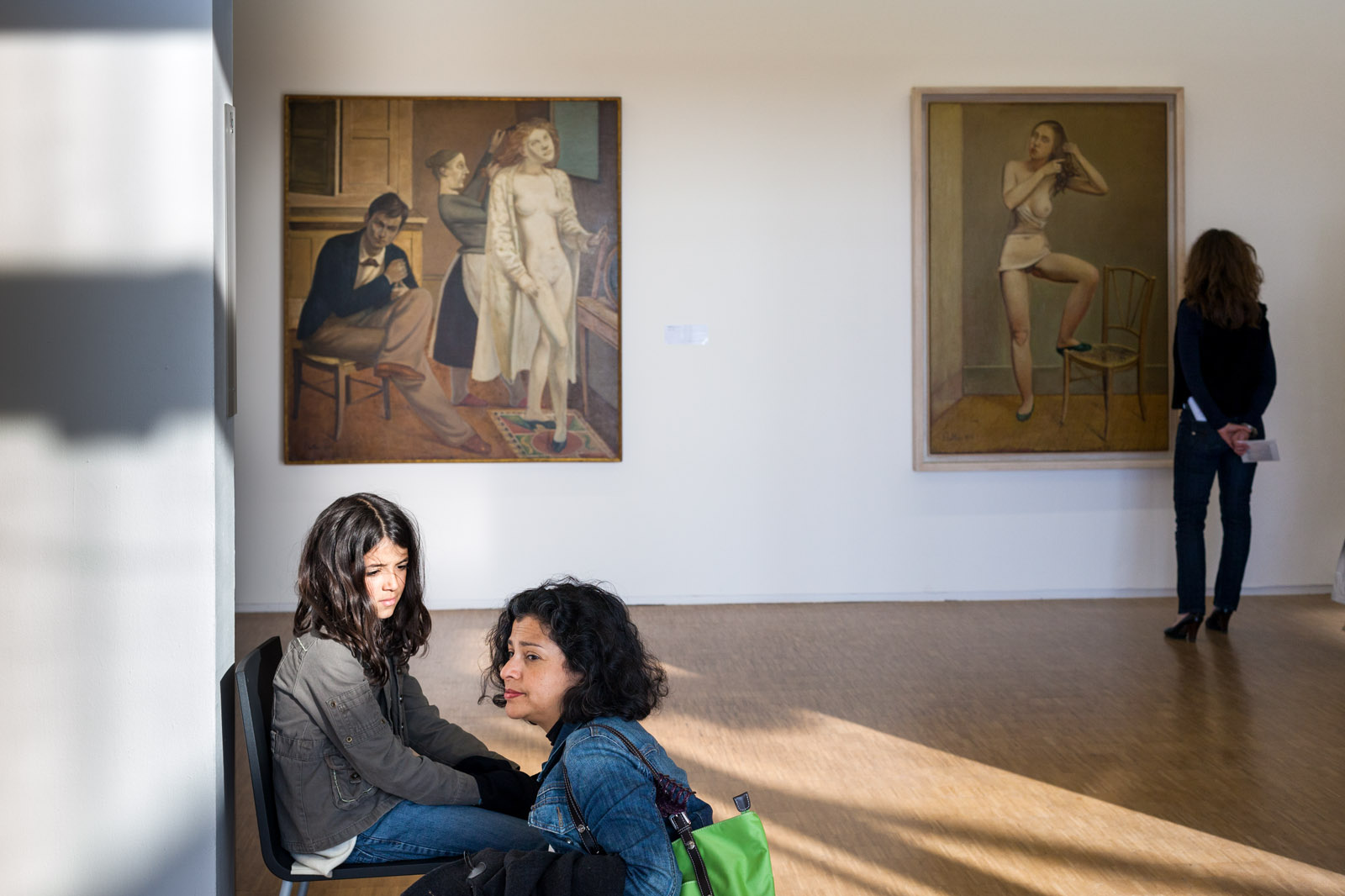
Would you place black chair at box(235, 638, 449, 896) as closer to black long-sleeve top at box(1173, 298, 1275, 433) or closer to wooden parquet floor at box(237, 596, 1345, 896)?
wooden parquet floor at box(237, 596, 1345, 896)

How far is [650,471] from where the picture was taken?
7.40 meters

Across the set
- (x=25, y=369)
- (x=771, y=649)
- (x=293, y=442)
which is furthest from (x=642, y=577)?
(x=25, y=369)

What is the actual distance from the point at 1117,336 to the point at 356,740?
6.48m

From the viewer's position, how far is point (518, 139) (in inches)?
285

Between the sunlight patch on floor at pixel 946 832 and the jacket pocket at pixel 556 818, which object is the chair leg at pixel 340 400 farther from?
the jacket pocket at pixel 556 818

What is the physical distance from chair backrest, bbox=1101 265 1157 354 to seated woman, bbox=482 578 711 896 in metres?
6.07

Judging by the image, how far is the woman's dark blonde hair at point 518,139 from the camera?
23.7 feet

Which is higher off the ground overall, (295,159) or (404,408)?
(295,159)

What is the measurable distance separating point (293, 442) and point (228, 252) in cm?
506

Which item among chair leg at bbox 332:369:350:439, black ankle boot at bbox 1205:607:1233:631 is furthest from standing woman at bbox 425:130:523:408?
black ankle boot at bbox 1205:607:1233:631

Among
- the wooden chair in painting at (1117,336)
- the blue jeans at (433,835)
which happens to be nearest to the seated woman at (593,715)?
the blue jeans at (433,835)

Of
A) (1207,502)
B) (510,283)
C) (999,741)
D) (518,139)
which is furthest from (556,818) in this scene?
(518,139)

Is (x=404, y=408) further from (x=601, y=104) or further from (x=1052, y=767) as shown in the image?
(x=1052, y=767)

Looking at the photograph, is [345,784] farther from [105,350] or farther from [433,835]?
[105,350]
